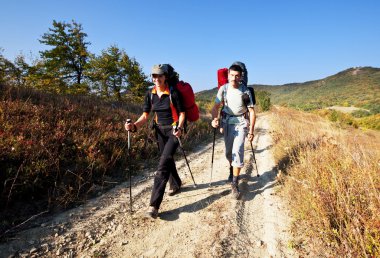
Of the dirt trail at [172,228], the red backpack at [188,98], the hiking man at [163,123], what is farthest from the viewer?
the red backpack at [188,98]

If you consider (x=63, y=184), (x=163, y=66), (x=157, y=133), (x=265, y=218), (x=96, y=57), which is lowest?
(x=265, y=218)

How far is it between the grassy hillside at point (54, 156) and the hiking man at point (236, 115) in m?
2.18

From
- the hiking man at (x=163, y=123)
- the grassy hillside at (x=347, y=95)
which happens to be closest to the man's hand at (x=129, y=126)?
the hiking man at (x=163, y=123)

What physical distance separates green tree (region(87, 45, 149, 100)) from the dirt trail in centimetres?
2099

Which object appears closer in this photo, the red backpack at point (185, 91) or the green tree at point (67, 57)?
the red backpack at point (185, 91)

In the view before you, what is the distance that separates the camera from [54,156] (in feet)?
15.9

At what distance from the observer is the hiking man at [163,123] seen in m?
3.72

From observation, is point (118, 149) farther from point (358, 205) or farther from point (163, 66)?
point (358, 205)

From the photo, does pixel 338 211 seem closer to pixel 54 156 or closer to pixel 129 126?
pixel 129 126

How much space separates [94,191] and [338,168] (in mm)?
4937

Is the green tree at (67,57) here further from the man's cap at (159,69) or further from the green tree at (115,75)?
the man's cap at (159,69)

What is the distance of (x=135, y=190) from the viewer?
16.4ft

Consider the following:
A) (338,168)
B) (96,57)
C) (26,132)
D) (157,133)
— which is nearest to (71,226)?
(157,133)

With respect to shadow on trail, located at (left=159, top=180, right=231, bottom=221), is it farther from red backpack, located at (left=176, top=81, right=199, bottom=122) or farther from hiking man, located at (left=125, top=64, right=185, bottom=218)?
red backpack, located at (left=176, top=81, right=199, bottom=122)
